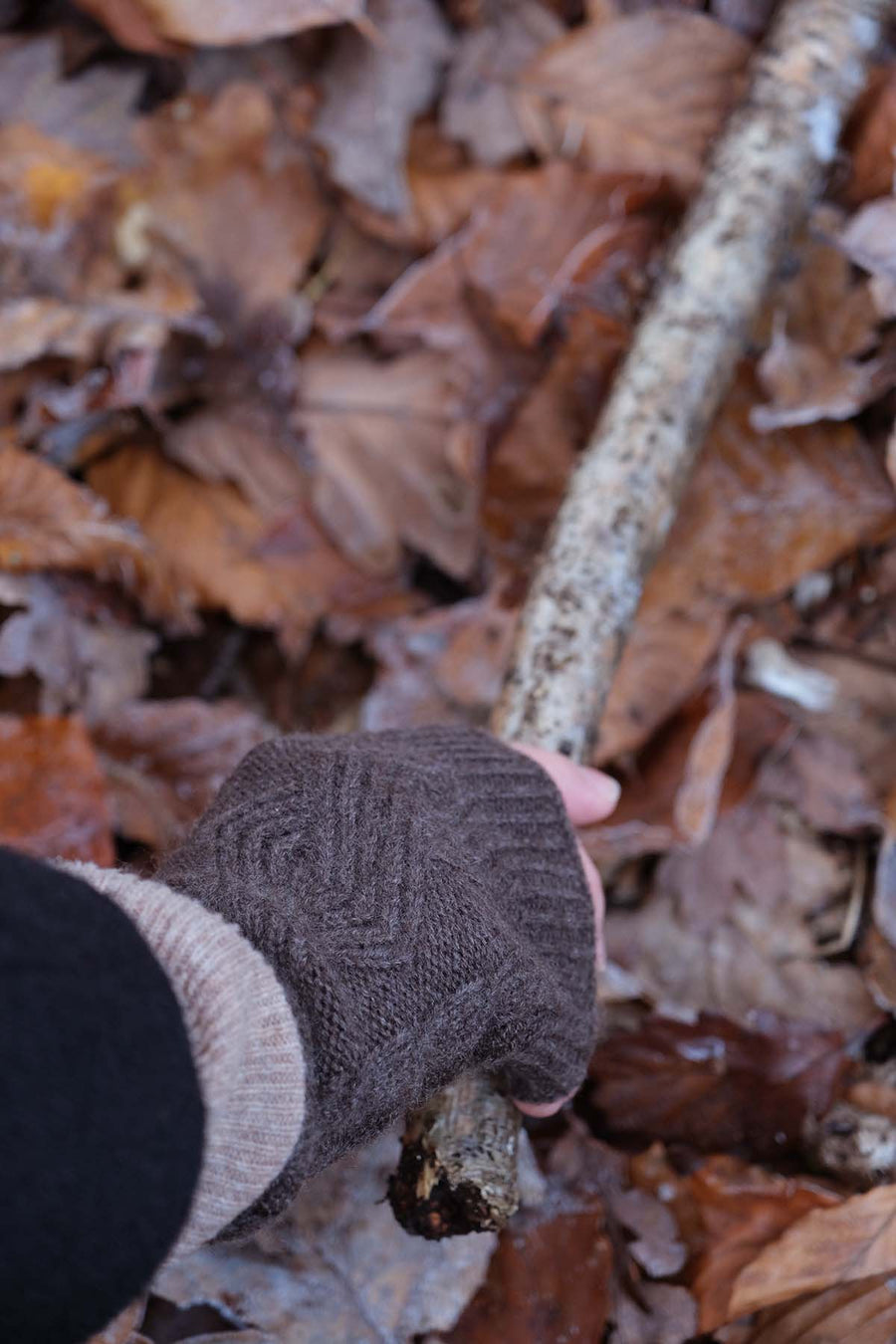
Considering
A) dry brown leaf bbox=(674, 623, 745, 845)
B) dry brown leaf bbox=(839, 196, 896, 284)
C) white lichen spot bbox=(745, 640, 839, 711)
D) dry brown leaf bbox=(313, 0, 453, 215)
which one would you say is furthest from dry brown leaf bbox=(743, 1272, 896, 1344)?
dry brown leaf bbox=(313, 0, 453, 215)

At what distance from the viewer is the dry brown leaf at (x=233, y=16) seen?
5.99ft

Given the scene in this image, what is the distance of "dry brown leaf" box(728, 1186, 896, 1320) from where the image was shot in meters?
1.31

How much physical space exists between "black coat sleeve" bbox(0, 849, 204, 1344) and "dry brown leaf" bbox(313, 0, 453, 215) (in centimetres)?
157

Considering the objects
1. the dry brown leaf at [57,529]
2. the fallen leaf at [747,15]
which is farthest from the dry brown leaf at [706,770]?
the fallen leaf at [747,15]

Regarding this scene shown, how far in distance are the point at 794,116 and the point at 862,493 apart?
669 mm

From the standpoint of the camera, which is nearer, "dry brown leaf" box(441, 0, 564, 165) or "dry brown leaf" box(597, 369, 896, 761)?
"dry brown leaf" box(597, 369, 896, 761)

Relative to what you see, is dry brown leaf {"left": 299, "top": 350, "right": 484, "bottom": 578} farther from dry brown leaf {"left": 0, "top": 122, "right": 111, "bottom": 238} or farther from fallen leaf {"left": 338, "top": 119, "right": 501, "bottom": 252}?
dry brown leaf {"left": 0, "top": 122, "right": 111, "bottom": 238}

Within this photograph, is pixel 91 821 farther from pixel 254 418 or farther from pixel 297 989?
pixel 254 418

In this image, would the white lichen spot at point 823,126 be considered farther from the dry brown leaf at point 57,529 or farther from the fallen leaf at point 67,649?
the fallen leaf at point 67,649

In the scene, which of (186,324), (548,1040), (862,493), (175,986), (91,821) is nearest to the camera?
(175,986)

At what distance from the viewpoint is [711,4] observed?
199 cm

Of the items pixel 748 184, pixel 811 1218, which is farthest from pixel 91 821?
pixel 748 184

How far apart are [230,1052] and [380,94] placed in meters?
1.80

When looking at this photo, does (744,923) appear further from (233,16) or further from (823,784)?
(233,16)
